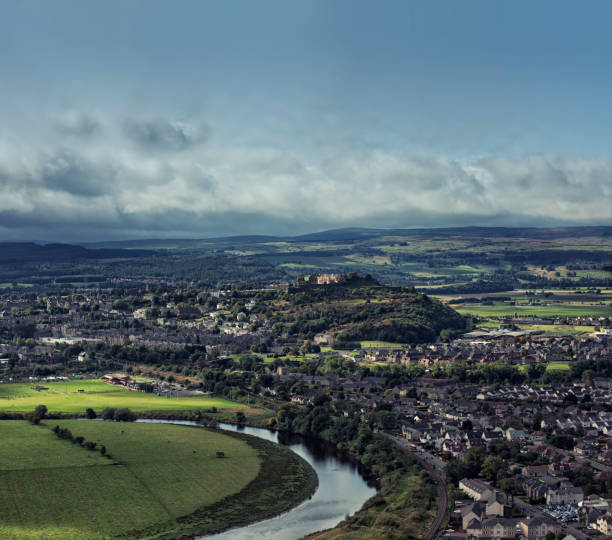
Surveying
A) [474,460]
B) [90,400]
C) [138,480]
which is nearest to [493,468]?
[474,460]

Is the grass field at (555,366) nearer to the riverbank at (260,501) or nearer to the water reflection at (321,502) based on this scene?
the water reflection at (321,502)

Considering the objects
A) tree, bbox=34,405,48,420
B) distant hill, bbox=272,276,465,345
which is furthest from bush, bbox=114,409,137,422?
distant hill, bbox=272,276,465,345

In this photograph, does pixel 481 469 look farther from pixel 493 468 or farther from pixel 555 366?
pixel 555 366

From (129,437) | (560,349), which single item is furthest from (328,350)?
(129,437)

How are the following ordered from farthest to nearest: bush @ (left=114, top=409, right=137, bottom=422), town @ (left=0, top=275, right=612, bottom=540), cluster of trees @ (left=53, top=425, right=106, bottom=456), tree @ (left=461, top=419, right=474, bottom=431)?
bush @ (left=114, top=409, right=137, bottom=422) < tree @ (left=461, top=419, right=474, bottom=431) < cluster of trees @ (left=53, top=425, right=106, bottom=456) < town @ (left=0, top=275, right=612, bottom=540)

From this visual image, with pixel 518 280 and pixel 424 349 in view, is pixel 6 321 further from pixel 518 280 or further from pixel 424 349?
pixel 518 280

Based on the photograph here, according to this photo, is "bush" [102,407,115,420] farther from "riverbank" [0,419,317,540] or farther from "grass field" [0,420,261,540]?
"riverbank" [0,419,317,540]
